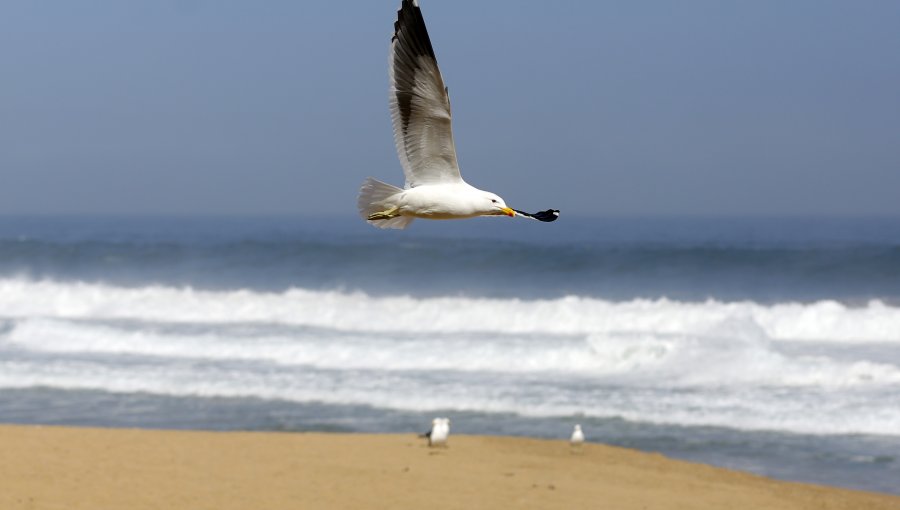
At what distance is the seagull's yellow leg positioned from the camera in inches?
178

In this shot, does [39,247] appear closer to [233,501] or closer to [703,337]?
[703,337]

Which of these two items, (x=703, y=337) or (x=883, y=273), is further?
(x=883, y=273)

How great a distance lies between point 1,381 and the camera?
1428 centimetres

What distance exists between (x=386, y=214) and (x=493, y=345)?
12.9 m

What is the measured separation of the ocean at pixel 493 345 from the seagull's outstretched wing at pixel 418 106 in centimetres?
636

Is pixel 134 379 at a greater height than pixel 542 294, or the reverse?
pixel 542 294

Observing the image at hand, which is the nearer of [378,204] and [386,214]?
[386,214]

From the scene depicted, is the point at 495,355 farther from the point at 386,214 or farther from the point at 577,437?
the point at 386,214

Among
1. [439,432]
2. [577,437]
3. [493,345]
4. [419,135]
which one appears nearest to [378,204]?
[419,135]

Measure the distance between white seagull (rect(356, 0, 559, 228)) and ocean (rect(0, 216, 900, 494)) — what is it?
20.8 ft

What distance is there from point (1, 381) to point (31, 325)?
6104mm

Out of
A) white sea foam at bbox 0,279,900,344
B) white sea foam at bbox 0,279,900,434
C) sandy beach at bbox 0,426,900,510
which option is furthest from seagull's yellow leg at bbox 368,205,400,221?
white sea foam at bbox 0,279,900,344

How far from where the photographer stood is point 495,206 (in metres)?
4.24

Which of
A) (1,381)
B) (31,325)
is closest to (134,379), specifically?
(1,381)
